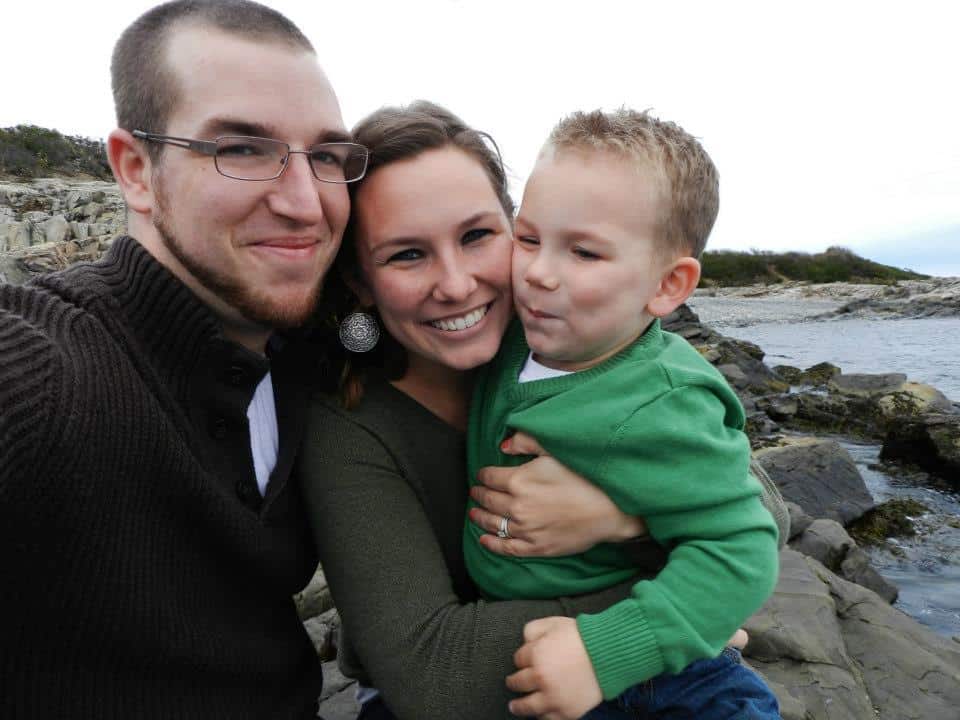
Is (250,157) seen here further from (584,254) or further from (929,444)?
(929,444)

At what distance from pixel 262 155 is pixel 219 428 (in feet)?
2.62

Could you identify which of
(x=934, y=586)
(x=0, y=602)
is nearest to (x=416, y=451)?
(x=0, y=602)

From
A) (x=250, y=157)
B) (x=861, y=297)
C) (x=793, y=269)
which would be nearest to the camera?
(x=250, y=157)

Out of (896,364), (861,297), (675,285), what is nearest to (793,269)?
(861,297)

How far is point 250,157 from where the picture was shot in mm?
1733

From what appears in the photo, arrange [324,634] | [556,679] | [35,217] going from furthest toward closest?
[35,217]
[324,634]
[556,679]

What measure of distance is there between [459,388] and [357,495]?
641mm

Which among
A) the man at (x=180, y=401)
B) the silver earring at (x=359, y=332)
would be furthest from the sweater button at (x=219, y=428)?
the silver earring at (x=359, y=332)

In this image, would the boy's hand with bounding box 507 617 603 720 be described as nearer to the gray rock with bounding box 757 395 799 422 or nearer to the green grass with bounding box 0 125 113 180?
the gray rock with bounding box 757 395 799 422

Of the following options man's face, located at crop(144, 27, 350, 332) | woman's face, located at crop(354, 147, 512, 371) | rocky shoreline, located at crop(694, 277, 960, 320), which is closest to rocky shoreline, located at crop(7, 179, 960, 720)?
woman's face, located at crop(354, 147, 512, 371)

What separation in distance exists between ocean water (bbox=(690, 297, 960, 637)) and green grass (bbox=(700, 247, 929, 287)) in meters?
8.75

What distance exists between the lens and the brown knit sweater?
1213 millimetres

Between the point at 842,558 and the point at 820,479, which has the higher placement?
the point at 820,479

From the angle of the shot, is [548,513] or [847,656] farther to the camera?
[847,656]
